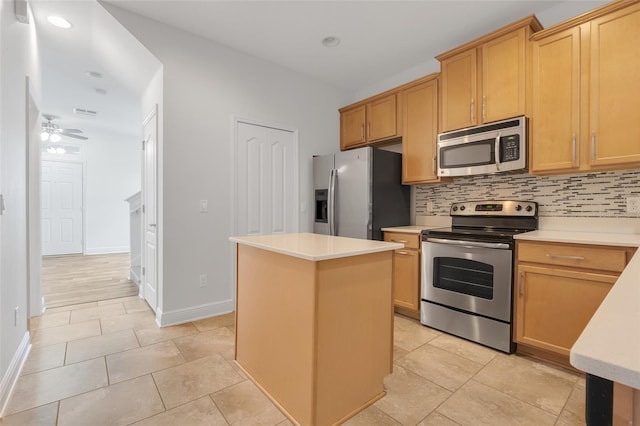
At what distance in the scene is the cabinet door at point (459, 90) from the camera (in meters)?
2.74

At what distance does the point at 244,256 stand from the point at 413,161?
2.15m

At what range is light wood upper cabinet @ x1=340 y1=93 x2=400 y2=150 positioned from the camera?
3508 mm

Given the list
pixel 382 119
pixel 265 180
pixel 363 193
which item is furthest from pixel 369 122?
pixel 265 180

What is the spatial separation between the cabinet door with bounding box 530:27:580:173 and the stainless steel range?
18.9 inches

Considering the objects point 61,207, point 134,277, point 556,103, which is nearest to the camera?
point 556,103

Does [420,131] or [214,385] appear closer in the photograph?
[214,385]

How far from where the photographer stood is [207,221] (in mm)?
3068

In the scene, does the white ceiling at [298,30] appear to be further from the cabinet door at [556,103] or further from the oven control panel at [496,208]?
the oven control panel at [496,208]

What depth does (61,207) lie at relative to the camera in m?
6.61

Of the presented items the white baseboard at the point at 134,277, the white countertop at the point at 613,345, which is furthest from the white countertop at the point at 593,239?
the white baseboard at the point at 134,277

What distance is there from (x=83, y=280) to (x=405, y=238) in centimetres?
455

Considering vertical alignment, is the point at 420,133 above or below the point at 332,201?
above

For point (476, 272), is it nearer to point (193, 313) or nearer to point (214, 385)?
point (214, 385)

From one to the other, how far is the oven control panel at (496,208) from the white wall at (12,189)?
351 centimetres
